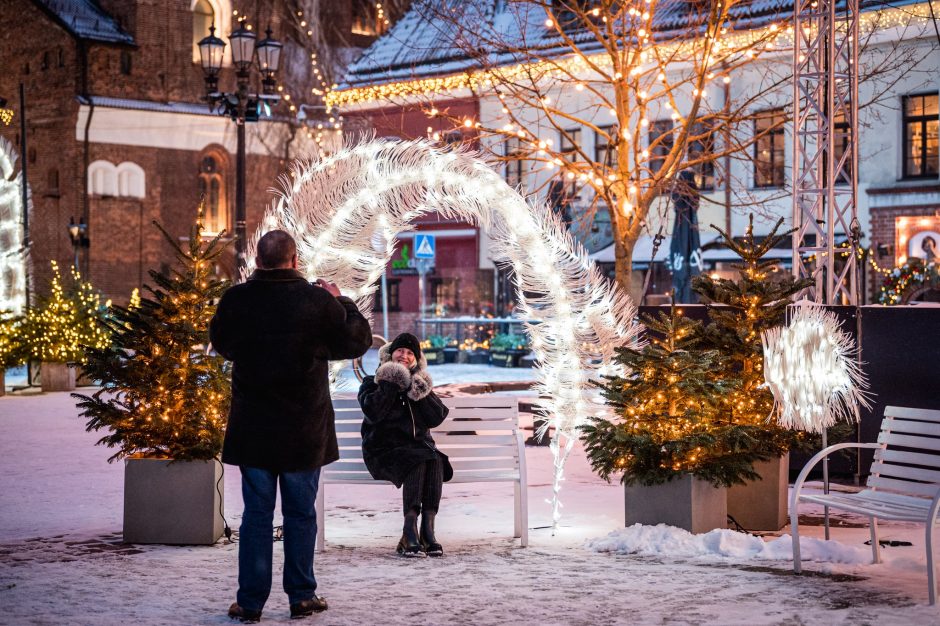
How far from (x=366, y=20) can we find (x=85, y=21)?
10.7 meters

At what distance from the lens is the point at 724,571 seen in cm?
726

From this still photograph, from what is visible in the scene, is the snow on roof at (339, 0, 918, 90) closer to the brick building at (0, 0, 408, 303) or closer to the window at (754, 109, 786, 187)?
the window at (754, 109, 786, 187)

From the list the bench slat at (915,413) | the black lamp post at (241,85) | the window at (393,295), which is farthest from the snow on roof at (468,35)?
the bench slat at (915,413)

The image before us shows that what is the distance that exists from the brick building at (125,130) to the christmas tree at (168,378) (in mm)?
32567

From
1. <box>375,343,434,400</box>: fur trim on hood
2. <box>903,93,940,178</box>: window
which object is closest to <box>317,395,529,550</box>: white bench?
<box>375,343,434,400</box>: fur trim on hood

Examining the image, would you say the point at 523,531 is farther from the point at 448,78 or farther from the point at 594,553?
the point at 448,78

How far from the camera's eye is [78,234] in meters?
38.8

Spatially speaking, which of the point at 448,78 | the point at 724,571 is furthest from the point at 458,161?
the point at 448,78

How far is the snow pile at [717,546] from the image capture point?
→ 7602 mm

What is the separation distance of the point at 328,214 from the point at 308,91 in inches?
1422

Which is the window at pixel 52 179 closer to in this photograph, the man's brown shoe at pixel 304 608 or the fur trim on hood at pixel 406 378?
the fur trim on hood at pixel 406 378

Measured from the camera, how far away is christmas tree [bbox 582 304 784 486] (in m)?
8.18

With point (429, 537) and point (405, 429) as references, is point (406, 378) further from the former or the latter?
point (429, 537)

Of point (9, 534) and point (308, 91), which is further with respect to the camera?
point (308, 91)
